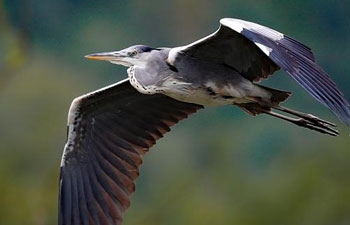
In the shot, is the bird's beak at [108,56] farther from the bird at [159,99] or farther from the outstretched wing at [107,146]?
the outstretched wing at [107,146]

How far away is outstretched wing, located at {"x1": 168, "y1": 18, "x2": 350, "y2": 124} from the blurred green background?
2.48 m

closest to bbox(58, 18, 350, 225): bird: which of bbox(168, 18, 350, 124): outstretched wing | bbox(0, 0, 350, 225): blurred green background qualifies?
bbox(168, 18, 350, 124): outstretched wing

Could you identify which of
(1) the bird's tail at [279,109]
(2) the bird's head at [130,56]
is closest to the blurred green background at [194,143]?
(1) the bird's tail at [279,109]

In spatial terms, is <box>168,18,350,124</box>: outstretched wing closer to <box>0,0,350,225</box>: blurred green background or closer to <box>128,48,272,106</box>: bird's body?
<box>128,48,272,106</box>: bird's body

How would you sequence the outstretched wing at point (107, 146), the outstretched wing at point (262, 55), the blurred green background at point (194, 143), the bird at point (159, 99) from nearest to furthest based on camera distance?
the outstretched wing at point (262, 55) → the bird at point (159, 99) → the outstretched wing at point (107, 146) → the blurred green background at point (194, 143)

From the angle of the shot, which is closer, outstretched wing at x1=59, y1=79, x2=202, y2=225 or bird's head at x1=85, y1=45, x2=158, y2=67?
bird's head at x1=85, y1=45, x2=158, y2=67

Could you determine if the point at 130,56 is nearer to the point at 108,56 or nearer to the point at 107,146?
the point at 108,56

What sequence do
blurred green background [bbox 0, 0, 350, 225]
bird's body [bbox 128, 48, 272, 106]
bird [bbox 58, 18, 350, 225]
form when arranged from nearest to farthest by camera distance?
1. bird [bbox 58, 18, 350, 225]
2. bird's body [bbox 128, 48, 272, 106]
3. blurred green background [bbox 0, 0, 350, 225]

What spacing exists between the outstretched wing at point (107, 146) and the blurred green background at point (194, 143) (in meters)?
2.06

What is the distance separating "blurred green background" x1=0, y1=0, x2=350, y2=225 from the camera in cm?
645

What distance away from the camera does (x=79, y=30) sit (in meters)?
6.67

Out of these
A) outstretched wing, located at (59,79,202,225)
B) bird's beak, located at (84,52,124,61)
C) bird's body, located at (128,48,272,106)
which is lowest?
outstretched wing, located at (59,79,202,225)

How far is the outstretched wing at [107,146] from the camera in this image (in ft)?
13.8

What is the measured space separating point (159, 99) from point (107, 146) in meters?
0.31
